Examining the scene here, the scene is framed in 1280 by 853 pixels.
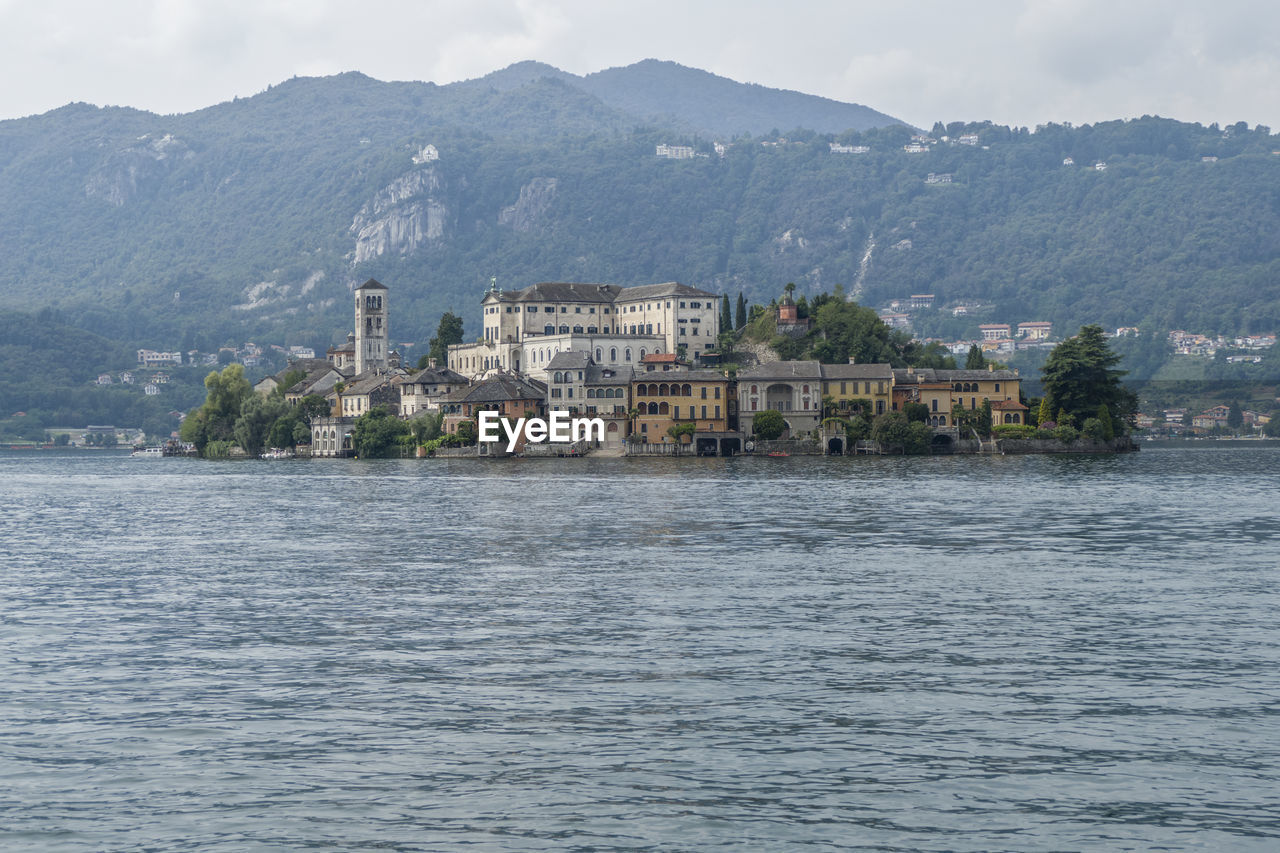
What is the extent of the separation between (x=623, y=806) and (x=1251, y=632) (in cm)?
1806

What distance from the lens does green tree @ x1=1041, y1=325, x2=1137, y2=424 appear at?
13875 cm

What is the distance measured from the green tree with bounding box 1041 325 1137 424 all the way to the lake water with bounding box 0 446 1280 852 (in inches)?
3345

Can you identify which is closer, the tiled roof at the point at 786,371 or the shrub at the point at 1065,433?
the shrub at the point at 1065,433

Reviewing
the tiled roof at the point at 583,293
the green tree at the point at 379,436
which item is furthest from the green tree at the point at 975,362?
the green tree at the point at 379,436

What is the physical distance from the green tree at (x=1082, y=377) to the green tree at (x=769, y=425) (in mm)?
25602

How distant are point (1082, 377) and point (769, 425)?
29816mm

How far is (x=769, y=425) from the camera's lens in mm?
140625

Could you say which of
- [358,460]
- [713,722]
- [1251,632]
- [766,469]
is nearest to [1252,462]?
[766,469]

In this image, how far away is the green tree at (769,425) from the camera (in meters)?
141

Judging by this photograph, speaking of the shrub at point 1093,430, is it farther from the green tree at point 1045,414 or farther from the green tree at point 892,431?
the green tree at point 892,431

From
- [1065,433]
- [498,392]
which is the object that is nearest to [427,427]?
[498,392]

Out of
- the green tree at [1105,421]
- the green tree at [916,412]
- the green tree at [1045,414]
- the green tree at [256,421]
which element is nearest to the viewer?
the green tree at [916,412]

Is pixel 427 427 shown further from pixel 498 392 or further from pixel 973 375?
pixel 973 375

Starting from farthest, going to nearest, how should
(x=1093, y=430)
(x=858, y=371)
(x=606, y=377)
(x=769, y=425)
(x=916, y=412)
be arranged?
(x=606, y=377)
(x=858, y=371)
(x=769, y=425)
(x=1093, y=430)
(x=916, y=412)
